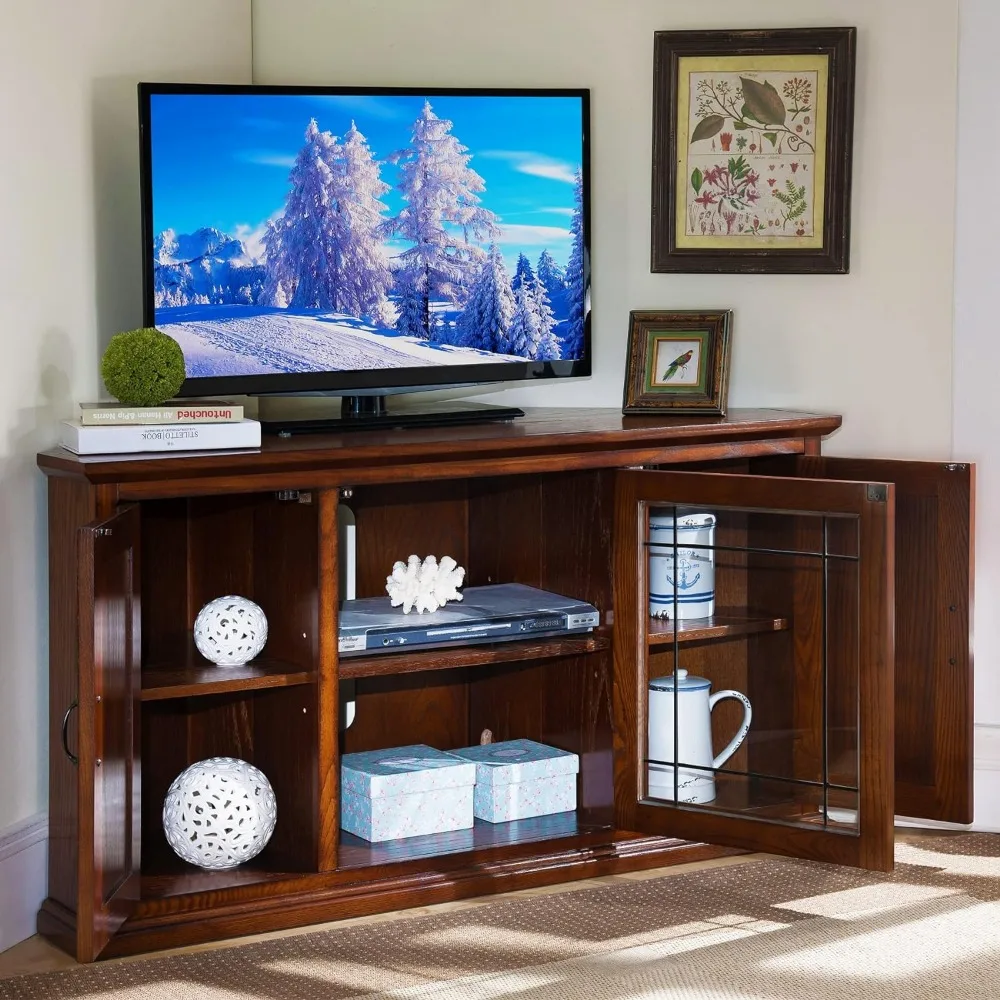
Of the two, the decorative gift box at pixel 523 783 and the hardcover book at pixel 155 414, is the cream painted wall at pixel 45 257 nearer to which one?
the hardcover book at pixel 155 414

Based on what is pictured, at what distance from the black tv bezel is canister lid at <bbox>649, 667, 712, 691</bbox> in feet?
2.18

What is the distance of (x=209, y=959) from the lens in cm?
230

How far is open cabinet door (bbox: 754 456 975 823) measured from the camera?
8.82 feet

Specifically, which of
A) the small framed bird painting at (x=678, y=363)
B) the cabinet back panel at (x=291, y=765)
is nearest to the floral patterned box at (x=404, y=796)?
the cabinet back panel at (x=291, y=765)

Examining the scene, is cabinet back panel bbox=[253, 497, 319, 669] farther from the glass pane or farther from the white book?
the glass pane

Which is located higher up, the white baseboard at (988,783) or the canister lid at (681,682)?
the canister lid at (681,682)

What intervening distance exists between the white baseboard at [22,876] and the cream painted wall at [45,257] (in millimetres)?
31

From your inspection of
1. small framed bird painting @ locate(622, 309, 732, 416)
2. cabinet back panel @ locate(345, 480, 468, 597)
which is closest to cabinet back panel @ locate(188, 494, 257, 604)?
cabinet back panel @ locate(345, 480, 468, 597)

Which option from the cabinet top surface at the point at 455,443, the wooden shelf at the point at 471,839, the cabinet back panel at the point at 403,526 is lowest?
the wooden shelf at the point at 471,839

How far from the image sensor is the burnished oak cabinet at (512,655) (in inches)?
89.0

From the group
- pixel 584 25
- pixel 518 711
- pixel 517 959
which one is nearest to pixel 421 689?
pixel 518 711

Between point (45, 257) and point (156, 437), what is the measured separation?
44 centimetres

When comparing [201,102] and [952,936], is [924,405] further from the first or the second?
[201,102]

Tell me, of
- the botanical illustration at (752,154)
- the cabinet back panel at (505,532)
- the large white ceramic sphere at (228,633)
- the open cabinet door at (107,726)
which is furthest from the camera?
the botanical illustration at (752,154)
